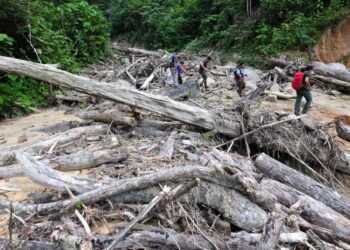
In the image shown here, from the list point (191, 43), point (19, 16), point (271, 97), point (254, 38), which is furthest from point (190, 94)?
point (191, 43)

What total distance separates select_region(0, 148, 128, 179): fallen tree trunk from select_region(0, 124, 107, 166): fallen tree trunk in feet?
1.05

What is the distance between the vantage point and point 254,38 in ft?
61.9

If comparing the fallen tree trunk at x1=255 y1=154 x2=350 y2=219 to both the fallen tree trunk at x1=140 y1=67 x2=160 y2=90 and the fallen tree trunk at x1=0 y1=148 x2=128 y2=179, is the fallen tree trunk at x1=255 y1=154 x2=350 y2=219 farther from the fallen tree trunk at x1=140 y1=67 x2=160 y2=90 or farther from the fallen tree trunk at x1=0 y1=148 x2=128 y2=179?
the fallen tree trunk at x1=140 y1=67 x2=160 y2=90

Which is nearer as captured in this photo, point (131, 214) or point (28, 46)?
point (131, 214)

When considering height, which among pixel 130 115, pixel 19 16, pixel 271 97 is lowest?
pixel 271 97

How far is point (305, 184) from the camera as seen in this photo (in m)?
5.28

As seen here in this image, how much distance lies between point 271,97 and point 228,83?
7.95ft

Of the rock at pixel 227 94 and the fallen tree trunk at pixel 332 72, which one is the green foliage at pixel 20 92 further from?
the fallen tree trunk at pixel 332 72

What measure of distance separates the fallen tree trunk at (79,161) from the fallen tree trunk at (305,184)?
2.27 meters

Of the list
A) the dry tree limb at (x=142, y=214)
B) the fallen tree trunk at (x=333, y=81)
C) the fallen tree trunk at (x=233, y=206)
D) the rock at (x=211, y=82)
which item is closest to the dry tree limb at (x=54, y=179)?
the dry tree limb at (x=142, y=214)

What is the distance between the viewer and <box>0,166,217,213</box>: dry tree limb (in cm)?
412

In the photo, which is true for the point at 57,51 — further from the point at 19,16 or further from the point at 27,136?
the point at 27,136

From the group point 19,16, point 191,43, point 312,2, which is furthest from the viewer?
point 191,43

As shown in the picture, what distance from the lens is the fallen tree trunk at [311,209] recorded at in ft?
14.4
